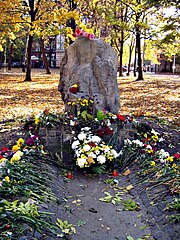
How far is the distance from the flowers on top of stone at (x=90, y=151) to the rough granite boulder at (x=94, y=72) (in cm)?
109

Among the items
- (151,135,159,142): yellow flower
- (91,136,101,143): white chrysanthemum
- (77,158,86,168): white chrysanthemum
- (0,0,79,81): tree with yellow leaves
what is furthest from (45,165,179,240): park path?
(0,0,79,81): tree with yellow leaves

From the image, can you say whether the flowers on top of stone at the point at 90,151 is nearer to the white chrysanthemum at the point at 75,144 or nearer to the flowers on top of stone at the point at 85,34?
the white chrysanthemum at the point at 75,144

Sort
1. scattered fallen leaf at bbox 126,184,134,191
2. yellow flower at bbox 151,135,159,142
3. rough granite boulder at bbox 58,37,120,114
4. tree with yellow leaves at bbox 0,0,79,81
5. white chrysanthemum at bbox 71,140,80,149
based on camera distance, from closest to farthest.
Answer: scattered fallen leaf at bbox 126,184,134,191
white chrysanthemum at bbox 71,140,80,149
yellow flower at bbox 151,135,159,142
rough granite boulder at bbox 58,37,120,114
tree with yellow leaves at bbox 0,0,79,81

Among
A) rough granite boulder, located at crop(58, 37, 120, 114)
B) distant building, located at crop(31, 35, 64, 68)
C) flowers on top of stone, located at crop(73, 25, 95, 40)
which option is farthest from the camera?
distant building, located at crop(31, 35, 64, 68)

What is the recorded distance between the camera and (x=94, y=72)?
6.27m

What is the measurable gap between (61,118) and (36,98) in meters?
7.10

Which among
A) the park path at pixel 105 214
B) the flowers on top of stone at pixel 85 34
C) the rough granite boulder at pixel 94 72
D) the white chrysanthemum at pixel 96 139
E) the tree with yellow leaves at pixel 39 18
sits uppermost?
Answer: the tree with yellow leaves at pixel 39 18

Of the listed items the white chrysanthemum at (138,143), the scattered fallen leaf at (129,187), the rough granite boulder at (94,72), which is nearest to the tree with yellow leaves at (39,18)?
the rough granite boulder at (94,72)

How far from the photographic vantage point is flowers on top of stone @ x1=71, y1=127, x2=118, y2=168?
493cm

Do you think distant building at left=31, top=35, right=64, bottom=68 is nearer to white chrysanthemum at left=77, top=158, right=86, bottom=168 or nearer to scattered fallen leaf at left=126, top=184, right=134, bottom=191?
white chrysanthemum at left=77, top=158, right=86, bottom=168

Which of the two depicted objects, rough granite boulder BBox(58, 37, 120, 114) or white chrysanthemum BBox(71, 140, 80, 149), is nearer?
white chrysanthemum BBox(71, 140, 80, 149)

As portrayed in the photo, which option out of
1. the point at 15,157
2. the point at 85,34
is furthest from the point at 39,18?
the point at 15,157

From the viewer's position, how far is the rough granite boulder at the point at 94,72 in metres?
6.23

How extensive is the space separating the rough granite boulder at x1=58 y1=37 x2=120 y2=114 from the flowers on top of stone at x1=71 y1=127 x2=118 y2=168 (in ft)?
3.57
